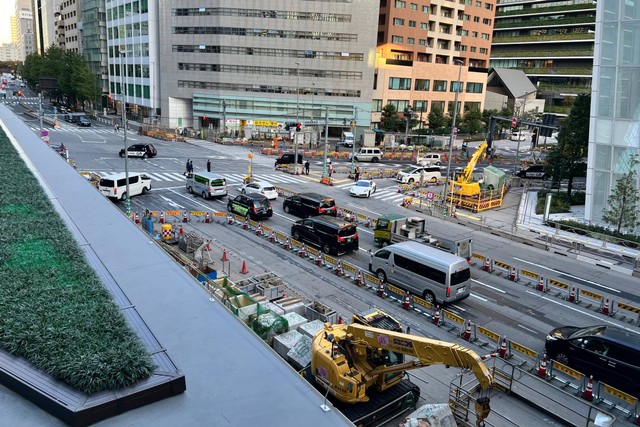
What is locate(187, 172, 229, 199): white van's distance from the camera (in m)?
37.1

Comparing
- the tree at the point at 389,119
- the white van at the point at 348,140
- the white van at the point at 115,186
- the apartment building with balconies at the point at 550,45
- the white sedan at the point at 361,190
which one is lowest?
the white sedan at the point at 361,190

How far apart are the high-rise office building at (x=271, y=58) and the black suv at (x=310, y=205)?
46684 mm

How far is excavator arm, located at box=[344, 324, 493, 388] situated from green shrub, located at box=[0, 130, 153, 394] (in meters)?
5.12

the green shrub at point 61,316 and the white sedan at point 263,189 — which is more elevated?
the green shrub at point 61,316

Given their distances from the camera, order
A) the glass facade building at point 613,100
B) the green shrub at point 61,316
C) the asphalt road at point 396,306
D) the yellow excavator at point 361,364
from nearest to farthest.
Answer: the green shrub at point 61,316, the yellow excavator at point 361,364, the asphalt road at point 396,306, the glass facade building at point 613,100

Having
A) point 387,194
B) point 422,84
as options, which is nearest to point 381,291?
→ point 387,194

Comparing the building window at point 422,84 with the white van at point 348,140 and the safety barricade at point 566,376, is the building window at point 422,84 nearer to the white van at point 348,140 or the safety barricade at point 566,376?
the white van at point 348,140

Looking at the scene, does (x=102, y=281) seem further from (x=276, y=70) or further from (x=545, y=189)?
(x=276, y=70)

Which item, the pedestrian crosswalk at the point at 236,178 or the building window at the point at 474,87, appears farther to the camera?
the building window at the point at 474,87

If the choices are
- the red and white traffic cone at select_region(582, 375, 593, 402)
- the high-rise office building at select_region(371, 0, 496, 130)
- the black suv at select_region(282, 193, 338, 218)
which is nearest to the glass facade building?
the black suv at select_region(282, 193, 338, 218)

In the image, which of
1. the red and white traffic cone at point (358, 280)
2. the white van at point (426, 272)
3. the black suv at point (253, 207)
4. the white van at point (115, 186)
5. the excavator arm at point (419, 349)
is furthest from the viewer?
the white van at point (115, 186)

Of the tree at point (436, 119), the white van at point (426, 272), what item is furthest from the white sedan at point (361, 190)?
the tree at point (436, 119)

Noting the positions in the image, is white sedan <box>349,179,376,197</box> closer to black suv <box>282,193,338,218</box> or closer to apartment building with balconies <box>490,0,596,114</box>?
black suv <box>282,193,338,218</box>

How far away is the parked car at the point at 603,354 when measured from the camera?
570 inches
